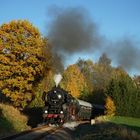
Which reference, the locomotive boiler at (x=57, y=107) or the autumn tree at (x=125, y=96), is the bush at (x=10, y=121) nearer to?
the locomotive boiler at (x=57, y=107)

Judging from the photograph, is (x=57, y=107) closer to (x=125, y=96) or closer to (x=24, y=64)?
(x=24, y=64)

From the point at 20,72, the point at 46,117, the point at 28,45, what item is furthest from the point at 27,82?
the point at 46,117

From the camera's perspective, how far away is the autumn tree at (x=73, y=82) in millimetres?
92869

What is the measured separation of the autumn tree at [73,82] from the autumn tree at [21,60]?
132 feet

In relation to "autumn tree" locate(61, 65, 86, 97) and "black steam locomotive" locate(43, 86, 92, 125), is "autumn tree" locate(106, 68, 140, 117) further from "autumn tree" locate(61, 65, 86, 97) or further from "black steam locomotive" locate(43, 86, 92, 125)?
"black steam locomotive" locate(43, 86, 92, 125)

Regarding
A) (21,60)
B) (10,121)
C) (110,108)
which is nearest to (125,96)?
(110,108)

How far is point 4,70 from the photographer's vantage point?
48719 mm

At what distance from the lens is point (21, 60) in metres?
49.2

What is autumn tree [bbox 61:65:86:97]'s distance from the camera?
9287 cm

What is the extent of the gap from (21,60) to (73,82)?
48.0 metres

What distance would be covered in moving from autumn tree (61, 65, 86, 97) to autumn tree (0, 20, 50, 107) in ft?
132

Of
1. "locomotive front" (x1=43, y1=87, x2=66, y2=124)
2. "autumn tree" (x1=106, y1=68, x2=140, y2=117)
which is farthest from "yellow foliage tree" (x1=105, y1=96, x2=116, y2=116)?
"locomotive front" (x1=43, y1=87, x2=66, y2=124)

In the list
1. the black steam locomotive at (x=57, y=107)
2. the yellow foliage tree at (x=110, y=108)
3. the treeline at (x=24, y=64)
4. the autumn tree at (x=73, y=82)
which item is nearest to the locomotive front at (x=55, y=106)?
the black steam locomotive at (x=57, y=107)

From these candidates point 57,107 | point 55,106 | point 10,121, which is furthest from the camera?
point 55,106
